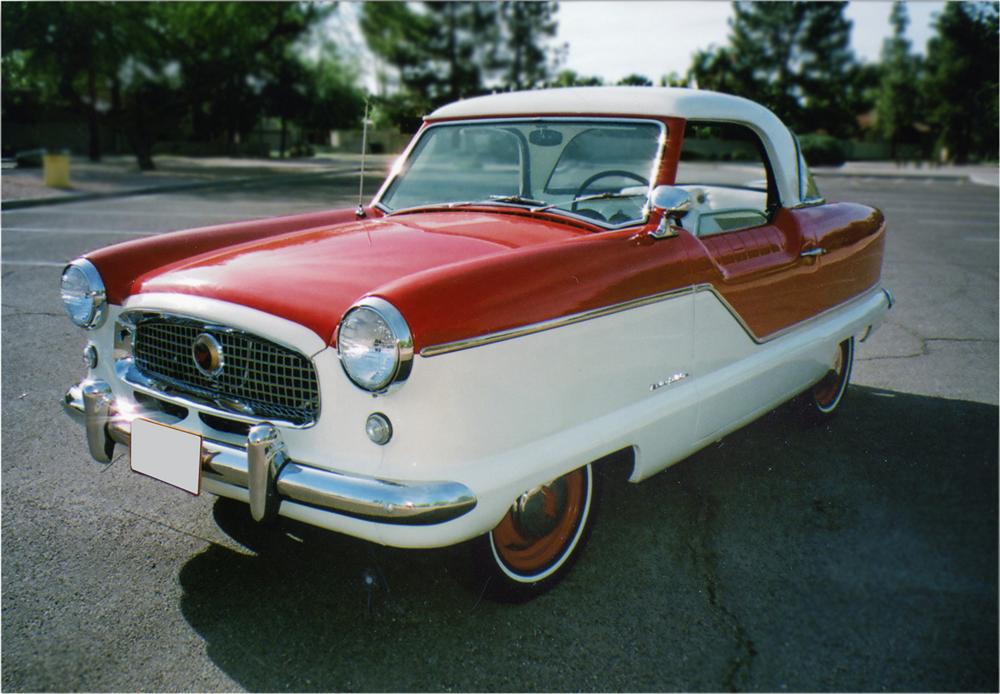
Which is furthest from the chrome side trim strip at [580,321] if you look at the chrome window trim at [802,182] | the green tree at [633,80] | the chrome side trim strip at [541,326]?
the green tree at [633,80]

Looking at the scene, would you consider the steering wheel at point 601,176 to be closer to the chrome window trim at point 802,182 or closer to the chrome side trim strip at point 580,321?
the chrome side trim strip at point 580,321

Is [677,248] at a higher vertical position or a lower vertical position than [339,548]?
higher

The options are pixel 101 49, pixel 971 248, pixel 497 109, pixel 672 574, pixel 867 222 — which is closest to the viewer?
pixel 672 574

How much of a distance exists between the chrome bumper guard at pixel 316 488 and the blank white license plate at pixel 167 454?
4 cm

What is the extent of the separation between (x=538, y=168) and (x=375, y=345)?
1599mm

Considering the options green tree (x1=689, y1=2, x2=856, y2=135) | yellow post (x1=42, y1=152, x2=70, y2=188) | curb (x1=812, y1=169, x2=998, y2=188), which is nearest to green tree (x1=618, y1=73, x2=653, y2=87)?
yellow post (x1=42, y1=152, x2=70, y2=188)

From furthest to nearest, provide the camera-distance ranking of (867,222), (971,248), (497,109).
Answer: (971,248) → (867,222) → (497,109)

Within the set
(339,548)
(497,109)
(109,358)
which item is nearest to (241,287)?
(109,358)

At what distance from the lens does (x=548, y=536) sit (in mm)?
2770

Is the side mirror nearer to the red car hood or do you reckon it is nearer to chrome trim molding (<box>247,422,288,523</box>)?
the red car hood

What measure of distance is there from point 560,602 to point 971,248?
34.2ft

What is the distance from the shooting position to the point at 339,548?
2992 millimetres

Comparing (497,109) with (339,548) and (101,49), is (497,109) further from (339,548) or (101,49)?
(101,49)

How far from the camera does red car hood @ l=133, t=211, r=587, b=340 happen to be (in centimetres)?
244
